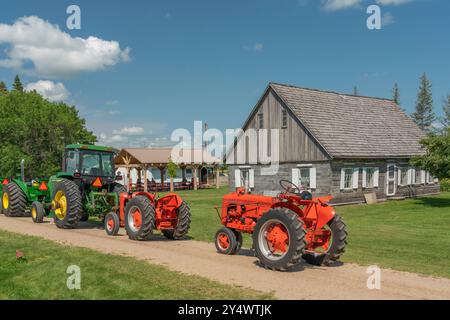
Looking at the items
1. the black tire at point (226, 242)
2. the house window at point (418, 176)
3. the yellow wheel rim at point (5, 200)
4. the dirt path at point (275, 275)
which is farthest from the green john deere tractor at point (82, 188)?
the house window at point (418, 176)

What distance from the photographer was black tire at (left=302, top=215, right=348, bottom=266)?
28.5ft

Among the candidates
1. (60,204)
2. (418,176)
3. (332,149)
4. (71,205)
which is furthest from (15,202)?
(418,176)

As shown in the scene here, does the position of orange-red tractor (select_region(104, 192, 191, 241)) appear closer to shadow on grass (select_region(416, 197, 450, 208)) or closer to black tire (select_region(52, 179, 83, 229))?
black tire (select_region(52, 179, 83, 229))

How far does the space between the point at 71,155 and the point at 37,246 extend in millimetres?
4890

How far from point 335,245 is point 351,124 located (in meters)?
19.3

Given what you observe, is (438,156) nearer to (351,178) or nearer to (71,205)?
(351,178)

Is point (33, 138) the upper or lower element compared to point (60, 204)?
upper

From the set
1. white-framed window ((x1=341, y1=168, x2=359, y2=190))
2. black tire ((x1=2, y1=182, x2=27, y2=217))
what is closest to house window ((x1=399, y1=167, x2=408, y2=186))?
white-framed window ((x1=341, y1=168, x2=359, y2=190))

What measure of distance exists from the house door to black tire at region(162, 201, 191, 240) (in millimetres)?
17504

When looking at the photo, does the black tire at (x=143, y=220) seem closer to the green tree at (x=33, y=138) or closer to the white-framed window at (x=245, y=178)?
the white-framed window at (x=245, y=178)

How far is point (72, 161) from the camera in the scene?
48.8ft

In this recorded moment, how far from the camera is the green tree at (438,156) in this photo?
72.7ft

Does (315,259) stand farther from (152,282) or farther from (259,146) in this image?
(259,146)

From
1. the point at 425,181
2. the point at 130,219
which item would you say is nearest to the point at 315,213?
the point at 130,219
